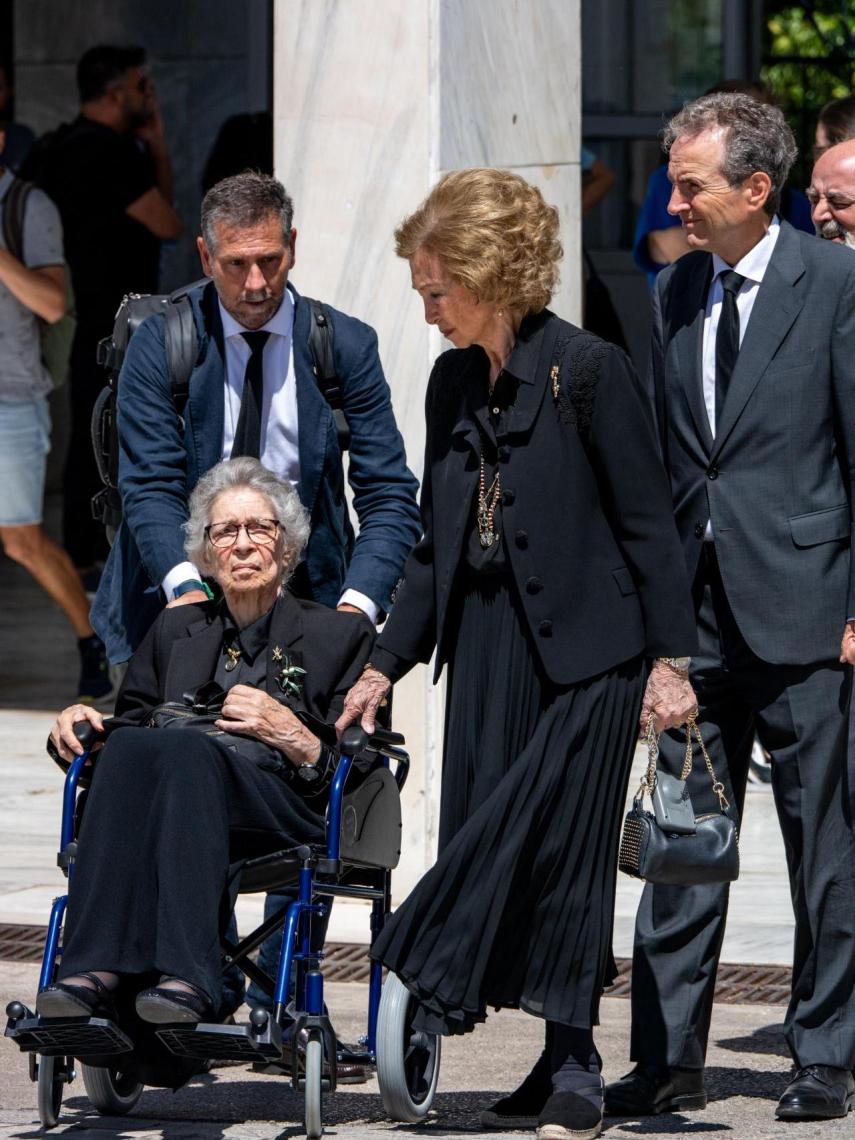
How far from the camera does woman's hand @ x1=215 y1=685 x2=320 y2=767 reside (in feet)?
16.6

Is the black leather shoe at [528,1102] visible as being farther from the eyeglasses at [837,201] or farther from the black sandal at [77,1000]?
the eyeglasses at [837,201]

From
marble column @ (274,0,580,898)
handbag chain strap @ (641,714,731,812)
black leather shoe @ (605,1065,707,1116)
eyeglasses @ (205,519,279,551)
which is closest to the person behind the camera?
handbag chain strap @ (641,714,731,812)

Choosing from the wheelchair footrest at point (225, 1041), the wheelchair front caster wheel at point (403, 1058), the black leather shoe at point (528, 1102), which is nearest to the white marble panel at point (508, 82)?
the wheelchair front caster wheel at point (403, 1058)

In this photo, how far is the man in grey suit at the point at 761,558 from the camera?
196 inches

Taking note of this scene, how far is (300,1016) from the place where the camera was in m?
4.74

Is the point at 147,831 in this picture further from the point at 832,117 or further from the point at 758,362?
the point at 832,117

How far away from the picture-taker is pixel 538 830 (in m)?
4.75

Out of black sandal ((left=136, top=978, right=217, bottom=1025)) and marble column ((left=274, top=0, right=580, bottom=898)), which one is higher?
marble column ((left=274, top=0, right=580, bottom=898))

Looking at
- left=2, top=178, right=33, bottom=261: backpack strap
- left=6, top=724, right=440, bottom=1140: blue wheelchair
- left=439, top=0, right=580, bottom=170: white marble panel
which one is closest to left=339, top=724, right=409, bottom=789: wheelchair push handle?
left=6, top=724, right=440, bottom=1140: blue wheelchair

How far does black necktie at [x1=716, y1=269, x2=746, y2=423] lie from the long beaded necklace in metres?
0.53

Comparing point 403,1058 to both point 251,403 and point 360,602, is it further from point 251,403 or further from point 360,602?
point 251,403

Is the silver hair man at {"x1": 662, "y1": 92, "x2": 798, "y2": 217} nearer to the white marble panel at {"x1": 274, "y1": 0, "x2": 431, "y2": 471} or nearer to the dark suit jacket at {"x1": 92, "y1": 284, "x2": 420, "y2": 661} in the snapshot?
the dark suit jacket at {"x1": 92, "y1": 284, "x2": 420, "y2": 661}

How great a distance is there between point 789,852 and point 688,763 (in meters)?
0.32

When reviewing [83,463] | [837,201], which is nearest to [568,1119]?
[837,201]
